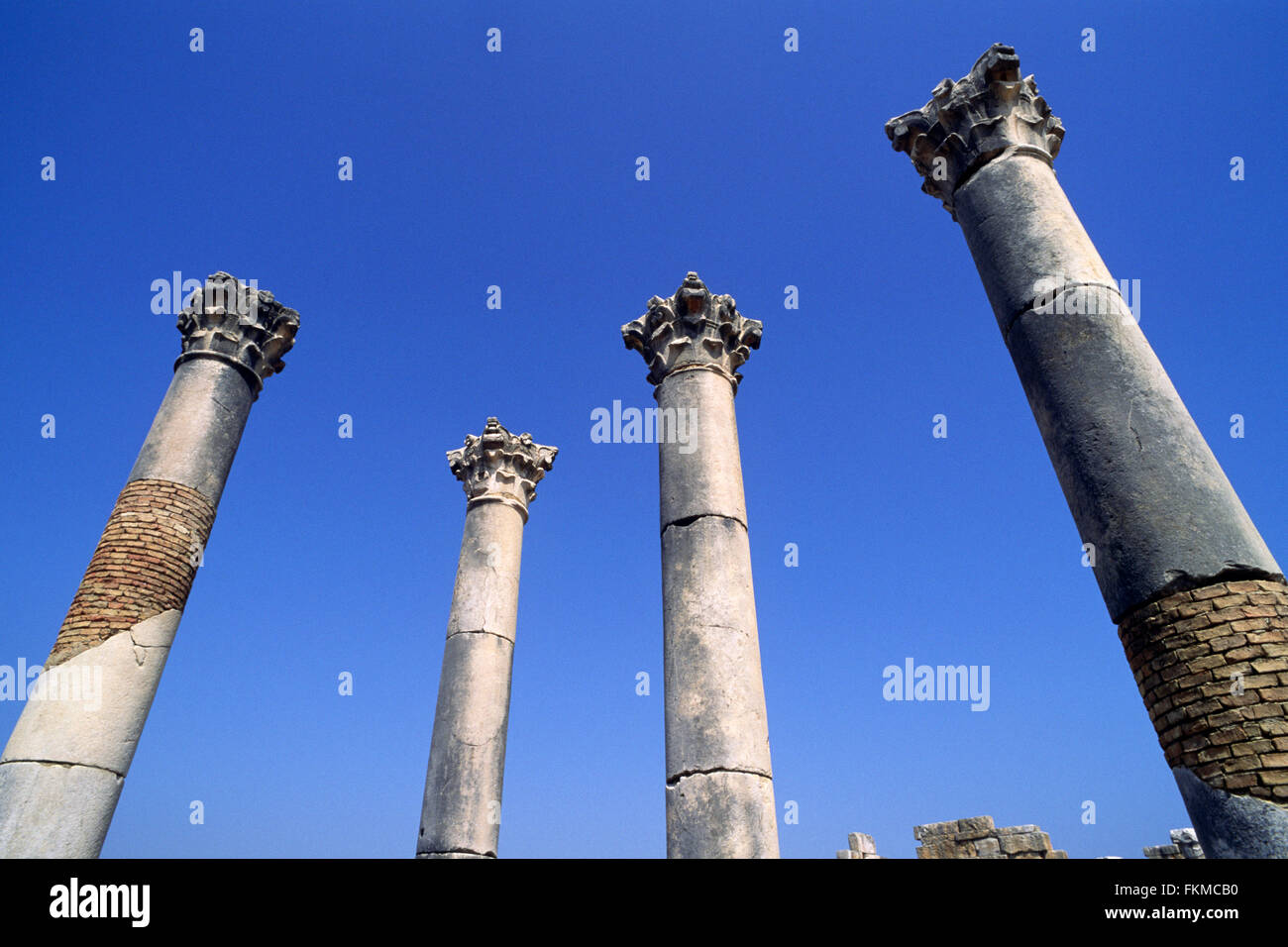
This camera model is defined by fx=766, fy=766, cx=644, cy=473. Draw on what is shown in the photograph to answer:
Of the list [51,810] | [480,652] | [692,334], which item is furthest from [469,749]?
[692,334]

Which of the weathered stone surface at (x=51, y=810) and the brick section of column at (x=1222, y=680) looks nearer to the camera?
the brick section of column at (x=1222, y=680)

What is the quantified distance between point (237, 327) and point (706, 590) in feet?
26.1

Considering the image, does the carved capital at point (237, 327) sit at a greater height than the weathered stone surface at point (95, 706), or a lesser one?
greater

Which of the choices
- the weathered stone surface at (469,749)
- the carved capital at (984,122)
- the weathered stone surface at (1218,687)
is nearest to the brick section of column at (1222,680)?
the weathered stone surface at (1218,687)

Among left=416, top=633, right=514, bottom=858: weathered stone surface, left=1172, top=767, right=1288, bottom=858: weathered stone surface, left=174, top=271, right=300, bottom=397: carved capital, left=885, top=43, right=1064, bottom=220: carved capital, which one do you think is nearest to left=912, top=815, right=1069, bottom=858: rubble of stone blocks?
left=416, top=633, right=514, bottom=858: weathered stone surface

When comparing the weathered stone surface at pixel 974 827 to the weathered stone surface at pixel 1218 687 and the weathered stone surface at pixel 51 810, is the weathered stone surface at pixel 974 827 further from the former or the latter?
the weathered stone surface at pixel 51 810

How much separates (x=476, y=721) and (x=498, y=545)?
3077 millimetres

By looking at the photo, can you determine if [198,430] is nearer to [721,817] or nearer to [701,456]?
[701,456]

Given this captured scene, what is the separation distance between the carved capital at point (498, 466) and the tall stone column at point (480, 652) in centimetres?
2

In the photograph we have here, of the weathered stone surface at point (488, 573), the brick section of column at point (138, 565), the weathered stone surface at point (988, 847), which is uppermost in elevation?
the weathered stone surface at point (488, 573)

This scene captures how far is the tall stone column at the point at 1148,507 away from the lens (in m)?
4.54

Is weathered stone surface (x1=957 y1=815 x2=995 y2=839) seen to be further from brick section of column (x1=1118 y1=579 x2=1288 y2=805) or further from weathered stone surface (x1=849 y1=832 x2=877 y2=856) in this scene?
brick section of column (x1=1118 y1=579 x2=1288 y2=805)
